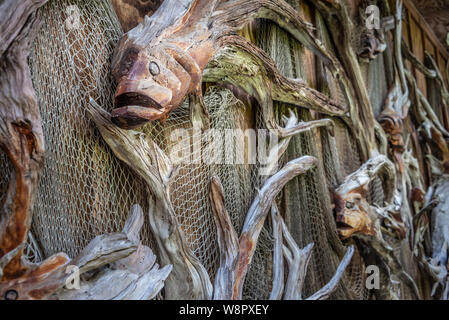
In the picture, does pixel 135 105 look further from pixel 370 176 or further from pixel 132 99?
Result: pixel 370 176

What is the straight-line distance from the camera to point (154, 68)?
100 centimetres

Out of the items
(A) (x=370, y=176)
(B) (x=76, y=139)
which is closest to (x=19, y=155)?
(B) (x=76, y=139)

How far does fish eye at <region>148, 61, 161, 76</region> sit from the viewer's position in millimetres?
992

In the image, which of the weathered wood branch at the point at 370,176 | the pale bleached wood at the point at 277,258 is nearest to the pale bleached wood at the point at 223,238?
the pale bleached wood at the point at 277,258

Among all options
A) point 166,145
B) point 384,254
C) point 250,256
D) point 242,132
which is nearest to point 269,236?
point 250,256

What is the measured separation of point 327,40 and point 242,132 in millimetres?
744

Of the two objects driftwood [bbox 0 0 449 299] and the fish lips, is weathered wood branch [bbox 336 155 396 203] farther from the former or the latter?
the fish lips

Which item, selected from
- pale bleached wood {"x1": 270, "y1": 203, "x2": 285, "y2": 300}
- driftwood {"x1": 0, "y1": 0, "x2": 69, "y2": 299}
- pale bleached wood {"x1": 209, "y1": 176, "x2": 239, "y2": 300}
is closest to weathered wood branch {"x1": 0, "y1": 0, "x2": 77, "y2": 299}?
driftwood {"x1": 0, "y1": 0, "x2": 69, "y2": 299}

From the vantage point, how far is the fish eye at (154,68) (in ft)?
3.26

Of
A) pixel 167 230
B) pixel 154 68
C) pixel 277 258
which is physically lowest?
Result: pixel 277 258

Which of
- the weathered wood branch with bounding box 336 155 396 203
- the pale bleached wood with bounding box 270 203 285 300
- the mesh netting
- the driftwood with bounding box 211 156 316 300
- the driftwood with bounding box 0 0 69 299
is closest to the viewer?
the driftwood with bounding box 0 0 69 299

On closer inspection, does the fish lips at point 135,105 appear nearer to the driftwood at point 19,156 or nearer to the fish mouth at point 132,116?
the fish mouth at point 132,116

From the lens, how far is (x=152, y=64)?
1.00 metres
